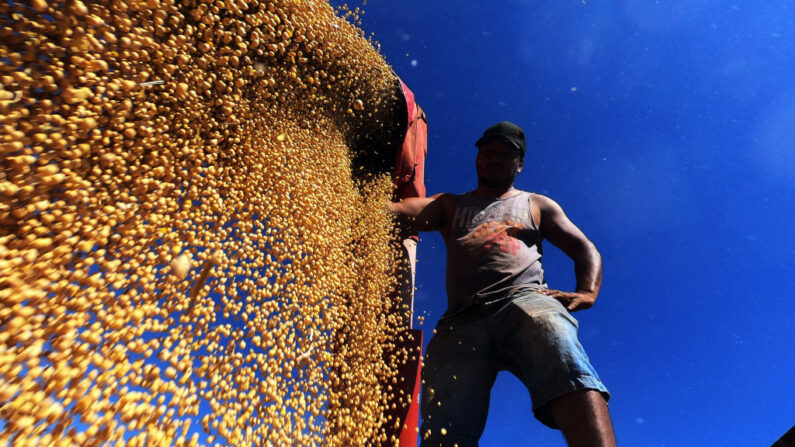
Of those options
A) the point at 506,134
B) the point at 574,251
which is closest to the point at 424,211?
the point at 506,134

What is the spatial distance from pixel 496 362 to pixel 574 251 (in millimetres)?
871

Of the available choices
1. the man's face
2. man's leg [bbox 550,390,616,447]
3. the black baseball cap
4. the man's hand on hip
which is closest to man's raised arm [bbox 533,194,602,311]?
the man's hand on hip

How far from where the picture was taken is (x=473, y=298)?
1897 millimetres

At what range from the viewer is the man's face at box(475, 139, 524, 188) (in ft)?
7.84

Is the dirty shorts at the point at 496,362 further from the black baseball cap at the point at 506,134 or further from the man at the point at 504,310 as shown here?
the black baseball cap at the point at 506,134

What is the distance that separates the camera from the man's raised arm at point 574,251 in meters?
1.89

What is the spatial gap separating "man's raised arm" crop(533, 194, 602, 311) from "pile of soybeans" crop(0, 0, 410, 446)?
100 centimetres

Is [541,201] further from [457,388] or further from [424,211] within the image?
[457,388]

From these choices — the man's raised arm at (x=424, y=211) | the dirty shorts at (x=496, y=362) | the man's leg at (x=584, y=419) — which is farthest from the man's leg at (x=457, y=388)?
the man's raised arm at (x=424, y=211)

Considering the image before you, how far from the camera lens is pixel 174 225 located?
135cm

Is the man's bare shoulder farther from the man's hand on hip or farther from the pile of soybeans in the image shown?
the pile of soybeans

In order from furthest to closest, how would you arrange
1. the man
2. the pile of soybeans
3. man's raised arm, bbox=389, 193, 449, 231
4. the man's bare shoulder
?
man's raised arm, bbox=389, 193, 449, 231, the man's bare shoulder, the man, the pile of soybeans

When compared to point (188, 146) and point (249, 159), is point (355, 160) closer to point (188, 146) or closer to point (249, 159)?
point (249, 159)

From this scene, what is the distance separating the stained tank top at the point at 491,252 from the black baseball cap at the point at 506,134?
33 centimetres
